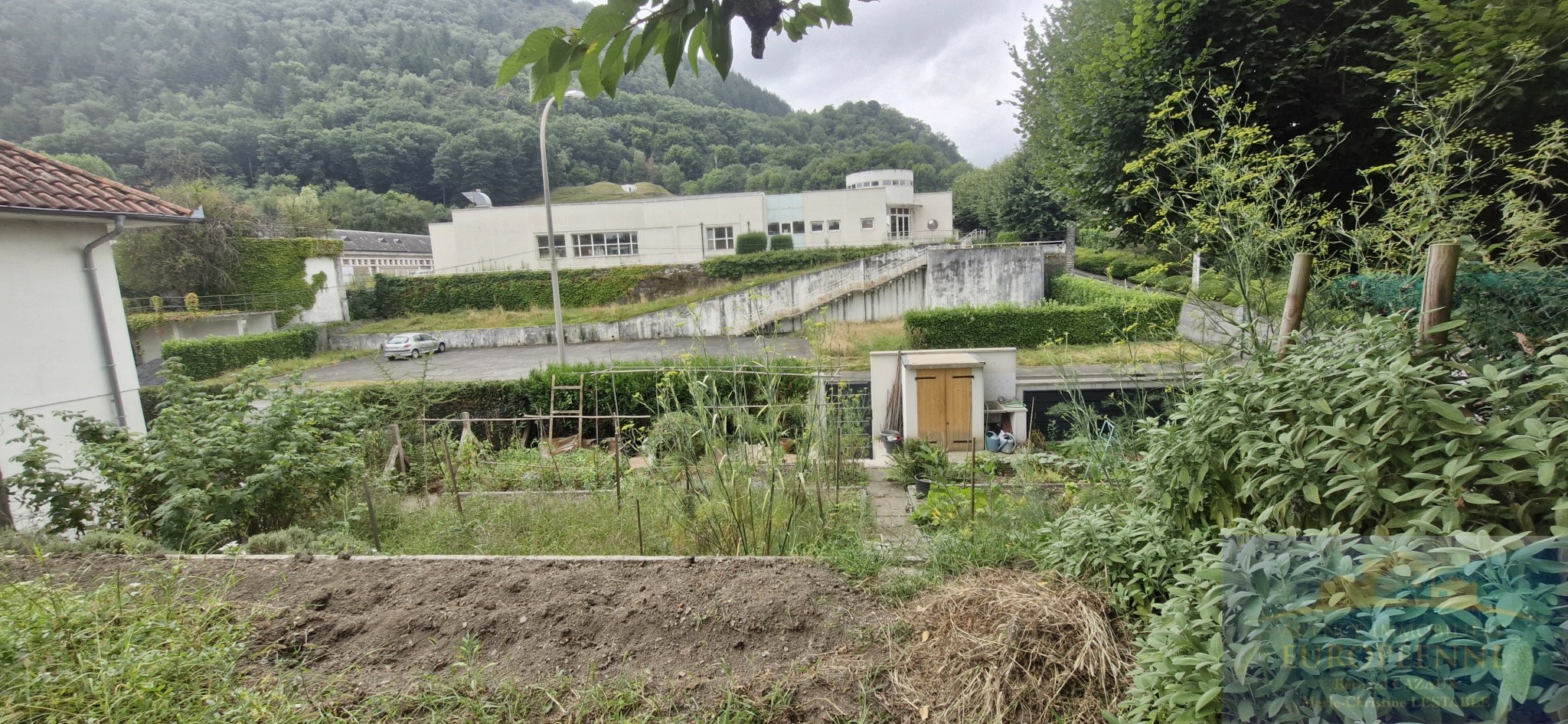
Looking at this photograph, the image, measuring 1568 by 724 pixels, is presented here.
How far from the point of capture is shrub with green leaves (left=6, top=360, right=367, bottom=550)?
135 inches

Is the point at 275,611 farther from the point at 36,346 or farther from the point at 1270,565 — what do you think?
the point at 36,346

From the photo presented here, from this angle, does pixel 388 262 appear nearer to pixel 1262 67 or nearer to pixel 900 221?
pixel 900 221

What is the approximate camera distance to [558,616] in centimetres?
231

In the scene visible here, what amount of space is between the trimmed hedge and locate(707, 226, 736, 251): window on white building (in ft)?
5.33

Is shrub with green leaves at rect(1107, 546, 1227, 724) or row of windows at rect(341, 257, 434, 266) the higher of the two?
row of windows at rect(341, 257, 434, 266)

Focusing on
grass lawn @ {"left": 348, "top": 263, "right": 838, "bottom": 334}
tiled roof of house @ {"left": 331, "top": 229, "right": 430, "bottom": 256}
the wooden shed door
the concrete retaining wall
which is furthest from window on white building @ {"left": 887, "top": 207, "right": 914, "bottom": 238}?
tiled roof of house @ {"left": 331, "top": 229, "right": 430, "bottom": 256}

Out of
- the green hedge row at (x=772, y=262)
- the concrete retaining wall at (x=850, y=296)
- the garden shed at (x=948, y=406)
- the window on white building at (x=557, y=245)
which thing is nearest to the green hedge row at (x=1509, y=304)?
the garden shed at (x=948, y=406)

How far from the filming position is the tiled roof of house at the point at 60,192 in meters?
5.16

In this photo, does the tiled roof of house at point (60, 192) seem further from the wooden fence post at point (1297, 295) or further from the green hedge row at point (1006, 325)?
the green hedge row at point (1006, 325)

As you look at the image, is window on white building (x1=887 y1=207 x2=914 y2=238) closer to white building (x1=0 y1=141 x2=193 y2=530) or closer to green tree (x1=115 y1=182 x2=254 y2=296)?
green tree (x1=115 y1=182 x2=254 y2=296)

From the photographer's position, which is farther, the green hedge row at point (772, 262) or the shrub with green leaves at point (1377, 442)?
the green hedge row at point (772, 262)

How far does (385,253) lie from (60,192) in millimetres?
36809

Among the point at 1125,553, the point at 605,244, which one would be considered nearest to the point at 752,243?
the point at 605,244

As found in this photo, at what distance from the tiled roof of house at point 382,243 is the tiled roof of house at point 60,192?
3183 cm
